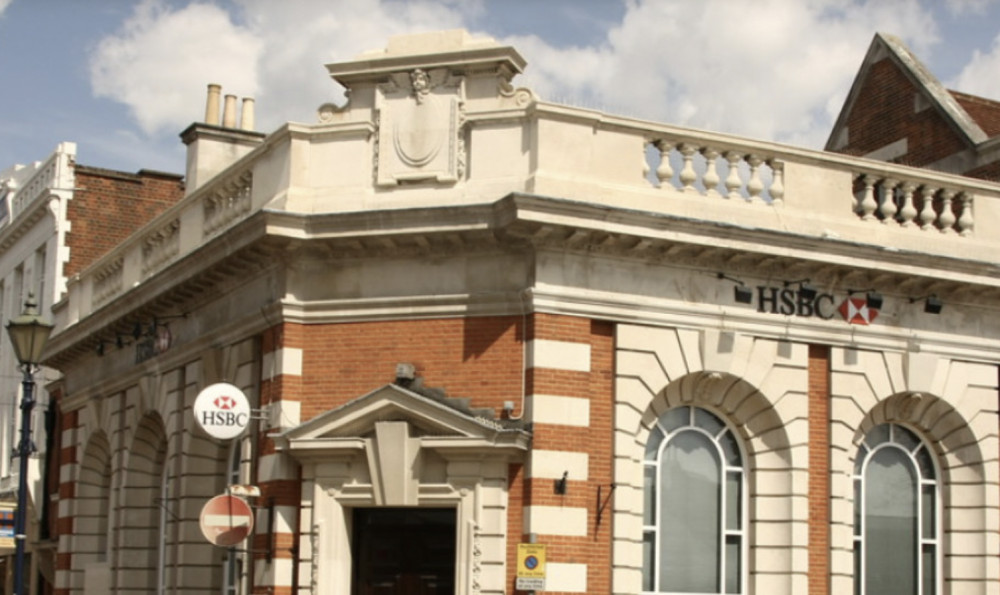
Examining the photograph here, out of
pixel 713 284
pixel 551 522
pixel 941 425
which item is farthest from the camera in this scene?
pixel 941 425

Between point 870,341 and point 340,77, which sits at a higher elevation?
point 340,77

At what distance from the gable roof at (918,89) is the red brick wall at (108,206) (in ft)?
48.8

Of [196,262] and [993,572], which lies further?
[196,262]

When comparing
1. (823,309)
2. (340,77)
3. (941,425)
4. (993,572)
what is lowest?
(993,572)

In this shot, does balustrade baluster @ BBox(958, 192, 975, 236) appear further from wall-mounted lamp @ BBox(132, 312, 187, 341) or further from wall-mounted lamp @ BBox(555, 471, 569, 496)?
wall-mounted lamp @ BBox(132, 312, 187, 341)

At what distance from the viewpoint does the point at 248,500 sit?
21.9m

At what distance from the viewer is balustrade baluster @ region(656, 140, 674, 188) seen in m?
21.3

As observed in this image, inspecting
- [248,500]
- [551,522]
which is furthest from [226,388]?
[551,522]

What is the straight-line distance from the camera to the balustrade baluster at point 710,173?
2148cm

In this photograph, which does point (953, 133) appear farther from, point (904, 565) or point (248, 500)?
point (248, 500)

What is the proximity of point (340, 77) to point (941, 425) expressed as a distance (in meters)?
9.32

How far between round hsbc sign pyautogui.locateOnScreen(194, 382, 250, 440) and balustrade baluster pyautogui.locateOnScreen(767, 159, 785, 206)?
7.33 metres

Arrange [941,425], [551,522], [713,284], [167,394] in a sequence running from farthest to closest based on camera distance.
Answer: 1. [167,394]
2. [941,425]
3. [713,284]
4. [551,522]

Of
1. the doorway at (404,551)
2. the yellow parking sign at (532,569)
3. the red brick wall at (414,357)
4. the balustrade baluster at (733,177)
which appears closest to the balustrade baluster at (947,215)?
the balustrade baluster at (733,177)
